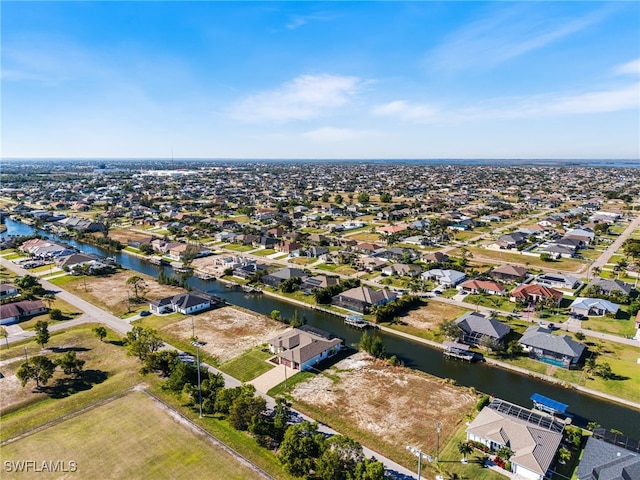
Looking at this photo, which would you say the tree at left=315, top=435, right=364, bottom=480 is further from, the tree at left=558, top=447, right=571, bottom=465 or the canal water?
the canal water

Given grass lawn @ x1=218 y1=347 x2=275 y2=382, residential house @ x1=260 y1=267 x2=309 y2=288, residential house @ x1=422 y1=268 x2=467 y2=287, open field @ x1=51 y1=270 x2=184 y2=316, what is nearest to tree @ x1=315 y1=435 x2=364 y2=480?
grass lawn @ x1=218 y1=347 x2=275 y2=382

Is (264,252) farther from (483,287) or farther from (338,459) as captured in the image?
(338,459)

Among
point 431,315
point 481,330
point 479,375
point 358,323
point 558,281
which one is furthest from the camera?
point 558,281

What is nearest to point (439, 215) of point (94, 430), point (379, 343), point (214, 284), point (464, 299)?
point (464, 299)

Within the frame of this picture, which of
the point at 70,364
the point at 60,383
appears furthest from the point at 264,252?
the point at 60,383

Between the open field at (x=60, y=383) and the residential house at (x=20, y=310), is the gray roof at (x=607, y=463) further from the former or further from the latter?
the residential house at (x=20, y=310)

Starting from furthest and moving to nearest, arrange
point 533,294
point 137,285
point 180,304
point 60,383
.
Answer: point 137,285
point 533,294
point 180,304
point 60,383
